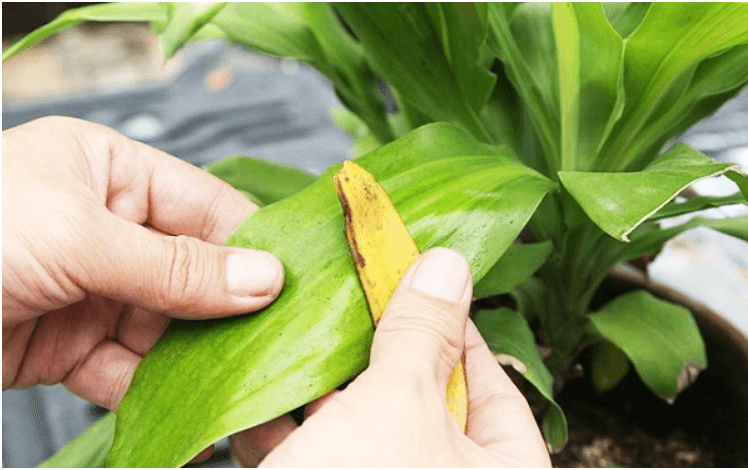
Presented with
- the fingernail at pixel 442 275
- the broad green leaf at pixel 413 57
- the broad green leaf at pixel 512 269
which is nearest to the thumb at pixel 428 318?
the fingernail at pixel 442 275

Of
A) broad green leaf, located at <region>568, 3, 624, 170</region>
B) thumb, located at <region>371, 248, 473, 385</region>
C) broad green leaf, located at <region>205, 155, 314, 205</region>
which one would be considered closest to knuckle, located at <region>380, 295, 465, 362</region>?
thumb, located at <region>371, 248, 473, 385</region>

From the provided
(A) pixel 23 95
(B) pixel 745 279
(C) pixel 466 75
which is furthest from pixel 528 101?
(A) pixel 23 95

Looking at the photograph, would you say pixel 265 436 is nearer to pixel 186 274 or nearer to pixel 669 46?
pixel 186 274

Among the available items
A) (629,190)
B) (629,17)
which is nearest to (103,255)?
(629,190)

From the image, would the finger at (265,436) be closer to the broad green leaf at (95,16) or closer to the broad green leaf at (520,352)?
the broad green leaf at (520,352)

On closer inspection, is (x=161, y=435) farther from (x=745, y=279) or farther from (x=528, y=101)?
(x=745, y=279)

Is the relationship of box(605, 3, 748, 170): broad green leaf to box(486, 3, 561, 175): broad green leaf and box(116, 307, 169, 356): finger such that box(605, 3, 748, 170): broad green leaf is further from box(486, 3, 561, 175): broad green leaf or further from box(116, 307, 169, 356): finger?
box(116, 307, 169, 356): finger
